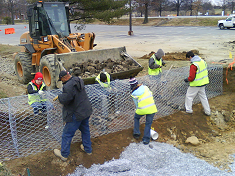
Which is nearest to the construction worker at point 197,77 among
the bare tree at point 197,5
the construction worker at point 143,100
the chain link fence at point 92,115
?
the chain link fence at point 92,115

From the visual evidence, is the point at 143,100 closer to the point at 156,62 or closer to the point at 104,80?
the point at 104,80

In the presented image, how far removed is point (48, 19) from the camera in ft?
25.4

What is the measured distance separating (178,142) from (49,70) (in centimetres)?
410

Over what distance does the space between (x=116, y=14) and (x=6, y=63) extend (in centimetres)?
750

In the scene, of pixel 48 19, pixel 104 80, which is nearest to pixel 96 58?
pixel 48 19

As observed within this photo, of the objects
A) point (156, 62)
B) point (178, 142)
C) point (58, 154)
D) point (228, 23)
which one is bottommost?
point (178, 142)

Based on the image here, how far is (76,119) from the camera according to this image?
3.64 m

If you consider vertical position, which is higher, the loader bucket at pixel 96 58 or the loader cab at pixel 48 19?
the loader cab at pixel 48 19

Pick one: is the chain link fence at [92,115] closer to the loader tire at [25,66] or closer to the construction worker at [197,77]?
the construction worker at [197,77]

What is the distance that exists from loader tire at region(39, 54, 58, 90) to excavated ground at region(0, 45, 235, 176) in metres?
2.78

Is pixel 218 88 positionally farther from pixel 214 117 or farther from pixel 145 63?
pixel 145 63

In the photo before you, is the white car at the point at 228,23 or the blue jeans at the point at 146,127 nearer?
the blue jeans at the point at 146,127

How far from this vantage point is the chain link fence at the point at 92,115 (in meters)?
4.08

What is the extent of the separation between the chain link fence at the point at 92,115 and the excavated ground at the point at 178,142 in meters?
0.19
